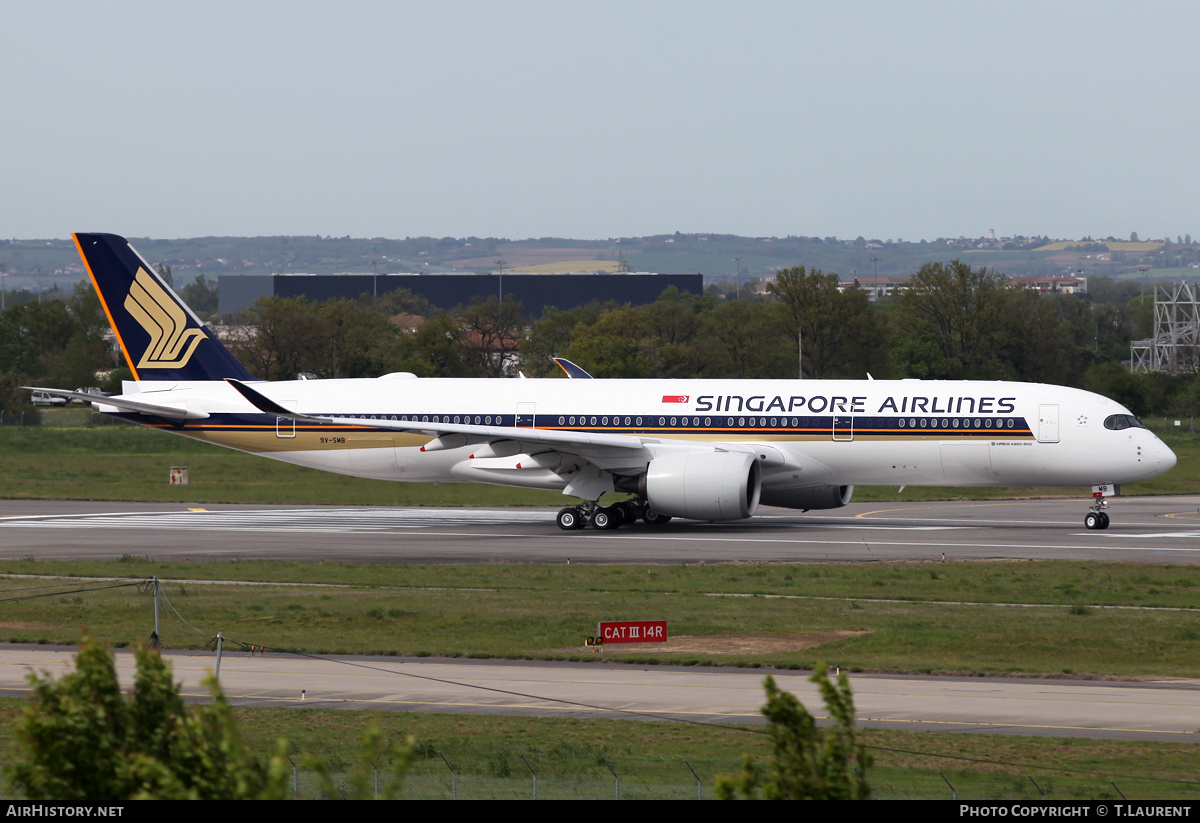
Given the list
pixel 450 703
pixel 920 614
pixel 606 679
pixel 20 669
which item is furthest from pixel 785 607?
pixel 20 669

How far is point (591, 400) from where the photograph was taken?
39094 millimetres

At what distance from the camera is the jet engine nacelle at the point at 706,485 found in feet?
117

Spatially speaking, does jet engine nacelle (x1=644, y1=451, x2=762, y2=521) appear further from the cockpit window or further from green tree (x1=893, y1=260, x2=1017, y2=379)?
green tree (x1=893, y1=260, x2=1017, y2=379)

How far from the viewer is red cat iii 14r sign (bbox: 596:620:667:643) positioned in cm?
2136

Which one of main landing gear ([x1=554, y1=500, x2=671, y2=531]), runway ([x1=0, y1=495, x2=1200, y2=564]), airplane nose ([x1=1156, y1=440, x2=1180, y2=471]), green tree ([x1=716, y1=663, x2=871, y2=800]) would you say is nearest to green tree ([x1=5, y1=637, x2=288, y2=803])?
green tree ([x1=716, y1=663, x2=871, y2=800])

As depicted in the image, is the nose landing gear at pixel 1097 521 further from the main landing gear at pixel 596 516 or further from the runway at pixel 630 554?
the main landing gear at pixel 596 516

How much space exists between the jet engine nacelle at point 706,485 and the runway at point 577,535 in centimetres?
94

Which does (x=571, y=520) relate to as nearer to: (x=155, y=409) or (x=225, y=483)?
(x=155, y=409)

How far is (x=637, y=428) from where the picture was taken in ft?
126

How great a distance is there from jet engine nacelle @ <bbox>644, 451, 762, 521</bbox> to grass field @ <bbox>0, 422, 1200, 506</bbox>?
1251cm

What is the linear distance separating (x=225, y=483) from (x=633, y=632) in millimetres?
38531

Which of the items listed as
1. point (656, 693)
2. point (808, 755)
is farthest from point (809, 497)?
point (808, 755)

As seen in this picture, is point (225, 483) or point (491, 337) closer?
point (225, 483)

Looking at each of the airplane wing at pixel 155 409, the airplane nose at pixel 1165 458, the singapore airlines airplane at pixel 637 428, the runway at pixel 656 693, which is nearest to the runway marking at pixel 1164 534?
the singapore airlines airplane at pixel 637 428
